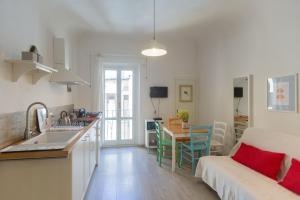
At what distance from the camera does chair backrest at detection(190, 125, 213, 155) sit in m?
3.62

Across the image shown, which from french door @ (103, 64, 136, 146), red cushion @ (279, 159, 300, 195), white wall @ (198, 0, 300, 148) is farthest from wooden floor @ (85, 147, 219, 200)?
white wall @ (198, 0, 300, 148)

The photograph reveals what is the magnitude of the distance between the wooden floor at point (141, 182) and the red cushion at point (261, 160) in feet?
2.10

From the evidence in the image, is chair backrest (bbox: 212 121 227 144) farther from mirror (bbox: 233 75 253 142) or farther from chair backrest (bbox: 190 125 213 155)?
chair backrest (bbox: 190 125 213 155)

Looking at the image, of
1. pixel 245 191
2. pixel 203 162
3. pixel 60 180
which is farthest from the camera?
pixel 203 162

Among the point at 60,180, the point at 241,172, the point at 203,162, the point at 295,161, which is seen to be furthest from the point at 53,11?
the point at 295,161

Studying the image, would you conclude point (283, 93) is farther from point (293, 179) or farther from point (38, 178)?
point (38, 178)

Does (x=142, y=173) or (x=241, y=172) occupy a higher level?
(x=241, y=172)

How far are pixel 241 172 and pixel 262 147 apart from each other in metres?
0.57

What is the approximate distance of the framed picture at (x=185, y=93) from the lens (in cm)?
574

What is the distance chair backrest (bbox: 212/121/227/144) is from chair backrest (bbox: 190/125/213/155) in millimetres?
492

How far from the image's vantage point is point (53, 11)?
3314 millimetres

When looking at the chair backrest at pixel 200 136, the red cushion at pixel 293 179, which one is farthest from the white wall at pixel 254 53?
the chair backrest at pixel 200 136

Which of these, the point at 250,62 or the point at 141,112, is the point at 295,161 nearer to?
the point at 250,62

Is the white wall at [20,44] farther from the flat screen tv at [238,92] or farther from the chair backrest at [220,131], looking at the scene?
the flat screen tv at [238,92]
